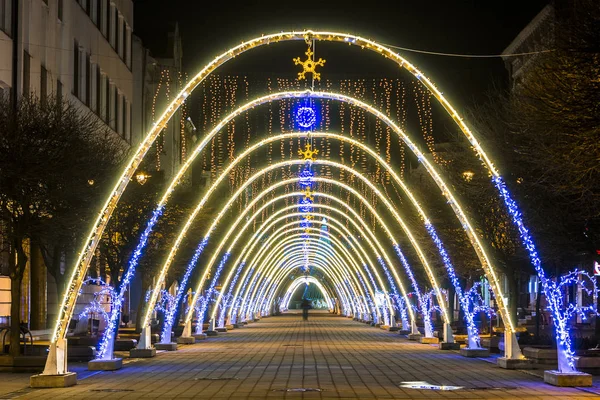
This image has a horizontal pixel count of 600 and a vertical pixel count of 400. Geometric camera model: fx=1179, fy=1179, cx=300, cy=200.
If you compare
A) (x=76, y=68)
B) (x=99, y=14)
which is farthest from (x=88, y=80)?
(x=99, y=14)

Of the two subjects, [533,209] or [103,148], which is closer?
[533,209]

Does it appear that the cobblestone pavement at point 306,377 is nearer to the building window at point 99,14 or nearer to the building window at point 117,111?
the building window at point 99,14

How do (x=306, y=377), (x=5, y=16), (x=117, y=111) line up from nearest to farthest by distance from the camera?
1. (x=306, y=377)
2. (x=5, y=16)
3. (x=117, y=111)

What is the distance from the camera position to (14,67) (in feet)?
133

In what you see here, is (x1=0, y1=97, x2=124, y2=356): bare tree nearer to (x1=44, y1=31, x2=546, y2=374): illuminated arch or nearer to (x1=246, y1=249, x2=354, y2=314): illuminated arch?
(x1=44, y1=31, x2=546, y2=374): illuminated arch

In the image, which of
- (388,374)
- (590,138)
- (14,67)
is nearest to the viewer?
(590,138)

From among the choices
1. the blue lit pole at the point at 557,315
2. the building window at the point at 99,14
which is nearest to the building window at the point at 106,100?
the building window at the point at 99,14

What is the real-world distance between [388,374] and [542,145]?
7705 mm

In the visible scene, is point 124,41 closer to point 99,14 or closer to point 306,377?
point 99,14

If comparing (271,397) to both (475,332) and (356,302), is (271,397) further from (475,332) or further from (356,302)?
(356,302)

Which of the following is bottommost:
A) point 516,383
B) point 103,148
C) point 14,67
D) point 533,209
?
point 516,383

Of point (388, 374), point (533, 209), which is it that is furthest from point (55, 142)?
point (533, 209)

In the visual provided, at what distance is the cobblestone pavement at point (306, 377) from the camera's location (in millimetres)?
22984

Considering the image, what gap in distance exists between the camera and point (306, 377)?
91.2ft
